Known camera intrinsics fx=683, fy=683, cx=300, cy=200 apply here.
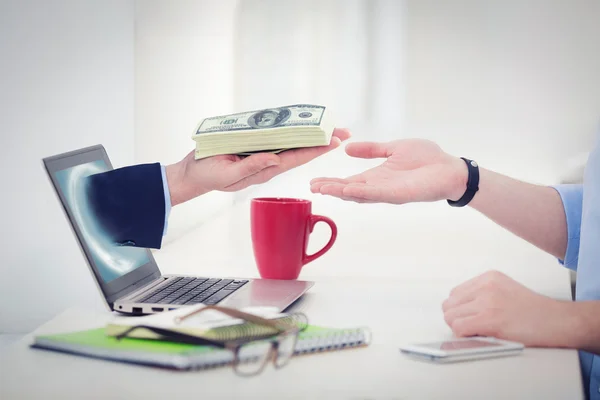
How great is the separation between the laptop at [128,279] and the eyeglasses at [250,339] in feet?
0.54

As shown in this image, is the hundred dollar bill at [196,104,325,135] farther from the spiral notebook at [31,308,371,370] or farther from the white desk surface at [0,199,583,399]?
the spiral notebook at [31,308,371,370]

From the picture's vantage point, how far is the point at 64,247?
3.78 feet

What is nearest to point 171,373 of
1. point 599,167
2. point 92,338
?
point 92,338

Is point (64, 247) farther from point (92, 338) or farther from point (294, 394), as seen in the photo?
point (294, 394)

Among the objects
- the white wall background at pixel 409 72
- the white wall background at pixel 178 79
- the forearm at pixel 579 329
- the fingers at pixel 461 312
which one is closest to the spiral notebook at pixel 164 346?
the fingers at pixel 461 312

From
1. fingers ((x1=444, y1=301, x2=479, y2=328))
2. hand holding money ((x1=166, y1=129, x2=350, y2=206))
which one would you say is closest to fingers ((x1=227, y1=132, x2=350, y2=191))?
hand holding money ((x1=166, y1=129, x2=350, y2=206))

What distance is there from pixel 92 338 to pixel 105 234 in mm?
256

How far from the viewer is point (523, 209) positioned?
1120 mm

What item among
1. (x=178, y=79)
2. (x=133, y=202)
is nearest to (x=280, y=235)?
(x=133, y=202)

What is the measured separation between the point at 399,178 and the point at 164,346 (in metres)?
0.51

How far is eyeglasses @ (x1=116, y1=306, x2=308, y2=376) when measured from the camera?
647 mm

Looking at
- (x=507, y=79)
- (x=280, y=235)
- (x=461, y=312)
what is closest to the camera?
(x=461, y=312)

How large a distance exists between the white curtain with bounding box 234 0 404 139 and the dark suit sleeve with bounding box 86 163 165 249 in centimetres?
136

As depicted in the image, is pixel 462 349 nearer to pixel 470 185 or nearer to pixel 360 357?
pixel 360 357
